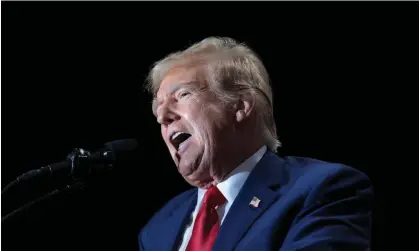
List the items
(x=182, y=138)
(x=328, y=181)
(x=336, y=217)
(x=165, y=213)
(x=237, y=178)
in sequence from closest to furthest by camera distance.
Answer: (x=336, y=217), (x=328, y=181), (x=237, y=178), (x=182, y=138), (x=165, y=213)

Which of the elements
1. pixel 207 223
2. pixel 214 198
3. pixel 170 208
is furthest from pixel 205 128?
pixel 170 208

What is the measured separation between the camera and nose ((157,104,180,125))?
2.61m

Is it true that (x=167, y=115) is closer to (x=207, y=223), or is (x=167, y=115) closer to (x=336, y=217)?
(x=207, y=223)

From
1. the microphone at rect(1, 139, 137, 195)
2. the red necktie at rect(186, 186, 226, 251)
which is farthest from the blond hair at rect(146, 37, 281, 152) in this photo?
the microphone at rect(1, 139, 137, 195)

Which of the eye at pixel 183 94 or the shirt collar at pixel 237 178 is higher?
the eye at pixel 183 94

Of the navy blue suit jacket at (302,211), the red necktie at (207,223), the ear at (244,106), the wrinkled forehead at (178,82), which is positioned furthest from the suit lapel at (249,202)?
the wrinkled forehead at (178,82)

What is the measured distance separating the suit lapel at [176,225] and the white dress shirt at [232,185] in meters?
0.03

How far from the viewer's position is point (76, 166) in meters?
1.98

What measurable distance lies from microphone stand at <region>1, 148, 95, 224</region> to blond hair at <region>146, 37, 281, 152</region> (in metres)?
0.80

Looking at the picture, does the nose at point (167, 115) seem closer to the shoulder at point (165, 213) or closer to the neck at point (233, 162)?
the neck at point (233, 162)

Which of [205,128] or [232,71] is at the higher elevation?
[232,71]

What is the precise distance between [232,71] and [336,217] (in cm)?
83

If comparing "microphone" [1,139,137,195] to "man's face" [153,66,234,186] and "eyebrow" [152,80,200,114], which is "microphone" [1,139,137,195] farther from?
"eyebrow" [152,80,200,114]

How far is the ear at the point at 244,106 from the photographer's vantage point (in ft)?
8.63
